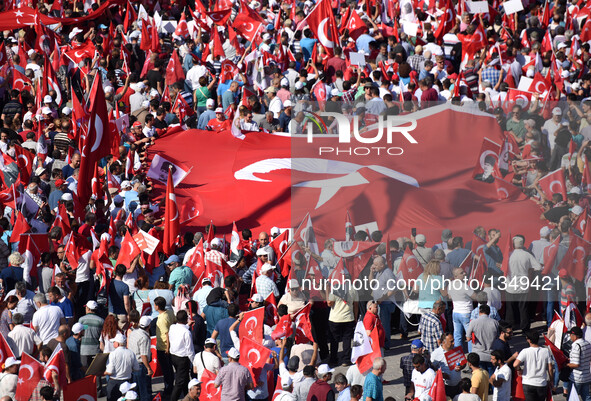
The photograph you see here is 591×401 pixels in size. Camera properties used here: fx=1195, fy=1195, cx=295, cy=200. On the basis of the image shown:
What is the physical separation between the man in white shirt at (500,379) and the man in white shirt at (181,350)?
3.80m

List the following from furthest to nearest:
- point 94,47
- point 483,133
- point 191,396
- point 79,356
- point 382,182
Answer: point 94,47 < point 483,133 < point 382,182 < point 79,356 < point 191,396

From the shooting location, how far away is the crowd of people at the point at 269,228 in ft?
48.6

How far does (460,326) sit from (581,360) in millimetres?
2106

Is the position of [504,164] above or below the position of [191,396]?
above

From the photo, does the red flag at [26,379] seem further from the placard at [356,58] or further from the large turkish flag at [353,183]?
the placard at [356,58]

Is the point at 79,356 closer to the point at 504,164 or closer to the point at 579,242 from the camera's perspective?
the point at 579,242

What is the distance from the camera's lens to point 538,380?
14.7 metres

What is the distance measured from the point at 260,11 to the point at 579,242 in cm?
1275

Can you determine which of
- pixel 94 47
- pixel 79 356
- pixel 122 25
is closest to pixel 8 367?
pixel 79 356

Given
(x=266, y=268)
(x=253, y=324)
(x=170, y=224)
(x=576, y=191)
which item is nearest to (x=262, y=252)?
(x=266, y=268)

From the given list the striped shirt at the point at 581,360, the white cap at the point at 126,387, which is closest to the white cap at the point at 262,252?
the white cap at the point at 126,387

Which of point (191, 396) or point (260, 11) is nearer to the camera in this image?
point (191, 396)

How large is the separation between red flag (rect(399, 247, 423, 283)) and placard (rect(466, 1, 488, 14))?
11182 mm

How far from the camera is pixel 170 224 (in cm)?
1816
